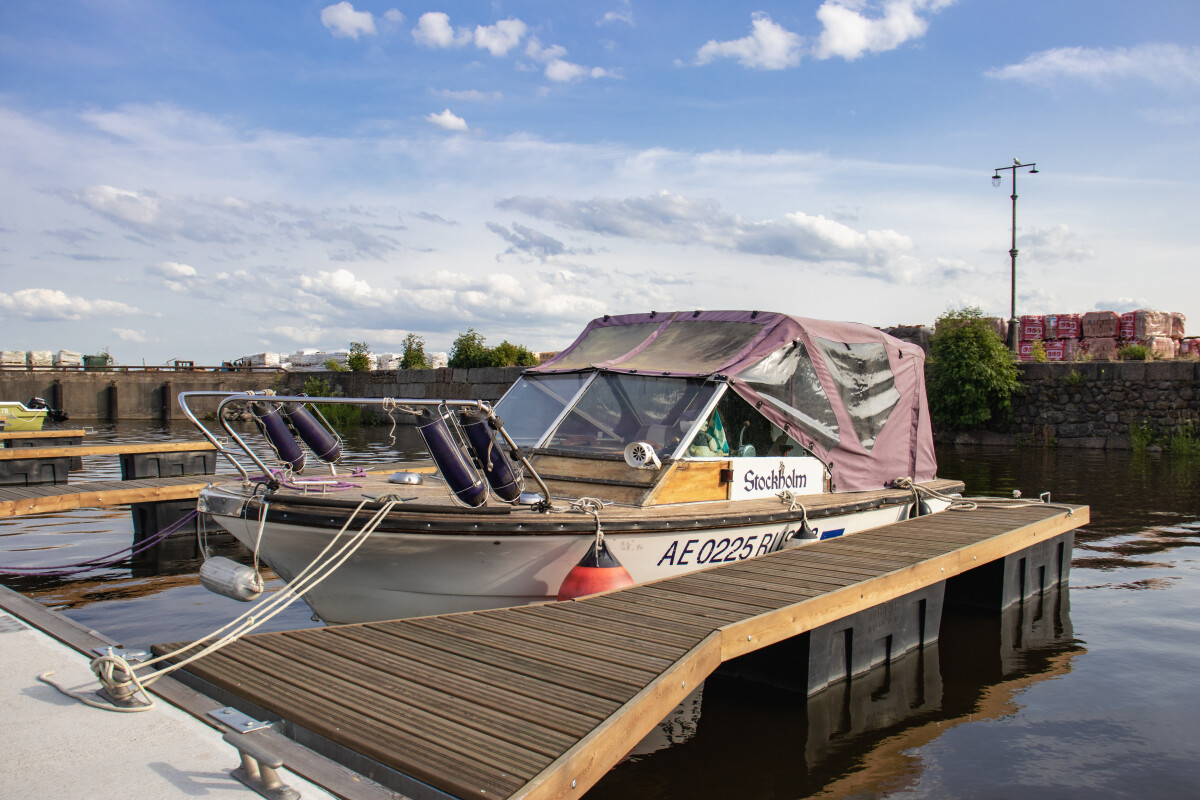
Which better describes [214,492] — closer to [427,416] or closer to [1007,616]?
[427,416]

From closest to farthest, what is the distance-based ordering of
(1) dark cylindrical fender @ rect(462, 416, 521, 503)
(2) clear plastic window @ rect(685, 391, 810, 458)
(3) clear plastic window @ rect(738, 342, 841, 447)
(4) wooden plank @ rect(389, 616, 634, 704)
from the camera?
(4) wooden plank @ rect(389, 616, 634, 704) < (1) dark cylindrical fender @ rect(462, 416, 521, 503) < (2) clear plastic window @ rect(685, 391, 810, 458) < (3) clear plastic window @ rect(738, 342, 841, 447)

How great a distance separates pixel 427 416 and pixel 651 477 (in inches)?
75.5

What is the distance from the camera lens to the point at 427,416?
5.91 metres

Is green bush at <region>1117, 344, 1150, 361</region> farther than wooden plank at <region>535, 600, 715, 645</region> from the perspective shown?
Yes

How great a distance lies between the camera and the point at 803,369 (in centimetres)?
826

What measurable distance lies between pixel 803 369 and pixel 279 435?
4.67 metres

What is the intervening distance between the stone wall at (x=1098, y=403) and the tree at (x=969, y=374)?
52 centimetres

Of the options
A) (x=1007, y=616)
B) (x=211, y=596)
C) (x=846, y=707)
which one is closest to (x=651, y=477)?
(x=846, y=707)

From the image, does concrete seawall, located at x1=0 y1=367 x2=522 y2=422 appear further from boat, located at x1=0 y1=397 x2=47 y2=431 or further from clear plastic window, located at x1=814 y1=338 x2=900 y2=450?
clear plastic window, located at x1=814 y1=338 x2=900 y2=450

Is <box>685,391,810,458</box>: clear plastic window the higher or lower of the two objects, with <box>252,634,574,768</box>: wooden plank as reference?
higher

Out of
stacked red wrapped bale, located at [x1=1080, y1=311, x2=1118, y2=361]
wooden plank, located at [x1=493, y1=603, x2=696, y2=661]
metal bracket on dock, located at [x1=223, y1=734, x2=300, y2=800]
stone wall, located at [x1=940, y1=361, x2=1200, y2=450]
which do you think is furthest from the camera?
stacked red wrapped bale, located at [x1=1080, y1=311, x2=1118, y2=361]

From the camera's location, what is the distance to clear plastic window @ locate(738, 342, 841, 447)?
25.5ft

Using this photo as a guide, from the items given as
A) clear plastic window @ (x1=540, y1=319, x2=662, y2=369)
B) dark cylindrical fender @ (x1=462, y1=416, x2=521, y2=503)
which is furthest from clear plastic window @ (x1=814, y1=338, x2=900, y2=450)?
dark cylindrical fender @ (x1=462, y1=416, x2=521, y2=503)

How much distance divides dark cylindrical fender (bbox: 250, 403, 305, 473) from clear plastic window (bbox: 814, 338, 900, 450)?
4835 millimetres
